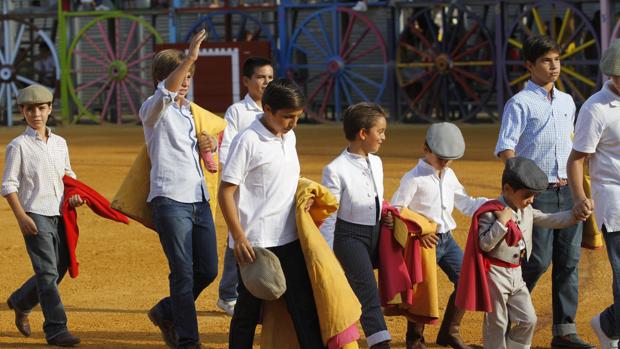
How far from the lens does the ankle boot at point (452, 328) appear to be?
21.1 feet

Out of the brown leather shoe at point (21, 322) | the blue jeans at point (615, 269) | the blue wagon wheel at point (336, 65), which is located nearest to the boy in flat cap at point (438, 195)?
the blue jeans at point (615, 269)

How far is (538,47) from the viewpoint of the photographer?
21.3 ft

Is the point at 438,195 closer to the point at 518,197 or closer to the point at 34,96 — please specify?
the point at 518,197

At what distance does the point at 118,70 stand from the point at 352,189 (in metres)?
19.9

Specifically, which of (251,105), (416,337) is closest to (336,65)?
(251,105)

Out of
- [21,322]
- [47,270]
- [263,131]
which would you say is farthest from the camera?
[21,322]

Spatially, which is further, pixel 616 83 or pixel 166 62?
pixel 166 62

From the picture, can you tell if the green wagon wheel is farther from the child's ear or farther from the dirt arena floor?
the child's ear

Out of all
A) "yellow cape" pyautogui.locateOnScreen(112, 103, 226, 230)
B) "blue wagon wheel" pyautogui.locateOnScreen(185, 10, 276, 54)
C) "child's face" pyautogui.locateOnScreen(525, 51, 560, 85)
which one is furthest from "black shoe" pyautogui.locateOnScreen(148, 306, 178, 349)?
"blue wagon wheel" pyautogui.locateOnScreen(185, 10, 276, 54)

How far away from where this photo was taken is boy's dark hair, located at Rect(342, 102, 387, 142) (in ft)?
19.4

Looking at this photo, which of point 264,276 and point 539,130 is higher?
point 539,130

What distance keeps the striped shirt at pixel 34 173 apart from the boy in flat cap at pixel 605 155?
107 inches

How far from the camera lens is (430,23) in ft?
73.6

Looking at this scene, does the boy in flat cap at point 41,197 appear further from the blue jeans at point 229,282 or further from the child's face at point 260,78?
the child's face at point 260,78
